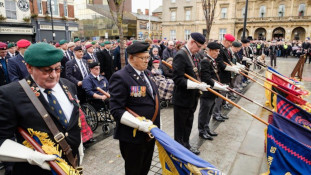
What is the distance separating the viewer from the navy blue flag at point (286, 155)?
323cm

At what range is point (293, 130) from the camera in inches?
145

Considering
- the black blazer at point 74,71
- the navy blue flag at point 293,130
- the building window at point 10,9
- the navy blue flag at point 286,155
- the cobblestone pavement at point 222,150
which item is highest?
the building window at point 10,9

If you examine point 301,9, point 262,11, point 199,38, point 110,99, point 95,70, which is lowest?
point 110,99

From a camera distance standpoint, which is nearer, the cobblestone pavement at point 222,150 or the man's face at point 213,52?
the cobblestone pavement at point 222,150

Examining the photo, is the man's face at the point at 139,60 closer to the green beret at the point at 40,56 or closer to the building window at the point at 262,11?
the green beret at the point at 40,56

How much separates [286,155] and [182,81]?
2068 mm

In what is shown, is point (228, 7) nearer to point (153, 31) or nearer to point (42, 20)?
point (153, 31)

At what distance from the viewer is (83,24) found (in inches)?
2130

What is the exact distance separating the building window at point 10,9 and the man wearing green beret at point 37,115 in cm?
2461

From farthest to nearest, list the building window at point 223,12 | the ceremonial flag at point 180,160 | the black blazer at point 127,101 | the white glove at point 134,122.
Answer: the building window at point 223,12
the black blazer at point 127,101
the white glove at point 134,122
the ceremonial flag at point 180,160

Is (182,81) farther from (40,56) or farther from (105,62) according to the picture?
(105,62)

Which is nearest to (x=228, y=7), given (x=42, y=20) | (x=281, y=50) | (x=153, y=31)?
(x=281, y=50)

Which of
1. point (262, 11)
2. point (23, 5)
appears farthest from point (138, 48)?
point (262, 11)

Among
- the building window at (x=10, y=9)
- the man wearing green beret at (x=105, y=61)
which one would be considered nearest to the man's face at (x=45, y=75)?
the man wearing green beret at (x=105, y=61)
